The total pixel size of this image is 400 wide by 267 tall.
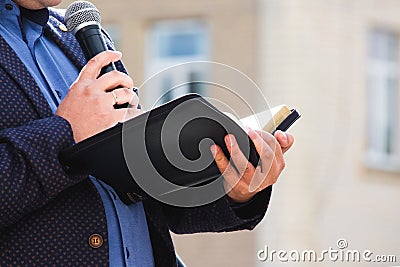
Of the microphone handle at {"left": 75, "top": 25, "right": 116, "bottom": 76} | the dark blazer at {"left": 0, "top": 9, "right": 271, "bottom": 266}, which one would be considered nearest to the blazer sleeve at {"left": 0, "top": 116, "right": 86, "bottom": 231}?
the dark blazer at {"left": 0, "top": 9, "right": 271, "bottom": 266}

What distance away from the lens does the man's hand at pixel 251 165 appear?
2.19m

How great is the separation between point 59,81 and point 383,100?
1011 centimetres

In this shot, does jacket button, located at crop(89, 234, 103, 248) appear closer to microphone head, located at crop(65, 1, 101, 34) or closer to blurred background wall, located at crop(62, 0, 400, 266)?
microphone head, located at crop(65, 1, 101, 34)

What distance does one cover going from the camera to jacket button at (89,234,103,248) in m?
2.21

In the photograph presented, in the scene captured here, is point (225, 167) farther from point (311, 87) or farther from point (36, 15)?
point (311, 87)

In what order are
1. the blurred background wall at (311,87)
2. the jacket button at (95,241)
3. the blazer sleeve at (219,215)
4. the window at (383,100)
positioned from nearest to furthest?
the jacket button at (95,241) → the blazer sleeve at (219,215) → the blurred background wall at (311,87) → the window at (383,100)

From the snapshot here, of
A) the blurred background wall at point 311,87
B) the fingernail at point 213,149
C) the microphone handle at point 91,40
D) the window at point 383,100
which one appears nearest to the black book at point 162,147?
the fingernail at point 213,149

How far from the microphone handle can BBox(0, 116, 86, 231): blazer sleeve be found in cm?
22

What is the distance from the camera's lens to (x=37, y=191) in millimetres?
2129

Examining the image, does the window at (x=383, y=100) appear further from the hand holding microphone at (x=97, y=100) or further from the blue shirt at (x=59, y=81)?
the hand holding microphone at (x=97, y=100)

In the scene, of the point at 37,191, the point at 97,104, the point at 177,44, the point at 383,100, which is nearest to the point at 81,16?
the point at 97,104

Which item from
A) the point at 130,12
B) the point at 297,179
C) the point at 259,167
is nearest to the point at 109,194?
the point at 259,167

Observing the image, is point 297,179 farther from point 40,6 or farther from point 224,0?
point 40,6

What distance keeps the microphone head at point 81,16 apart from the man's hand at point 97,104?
212mm
